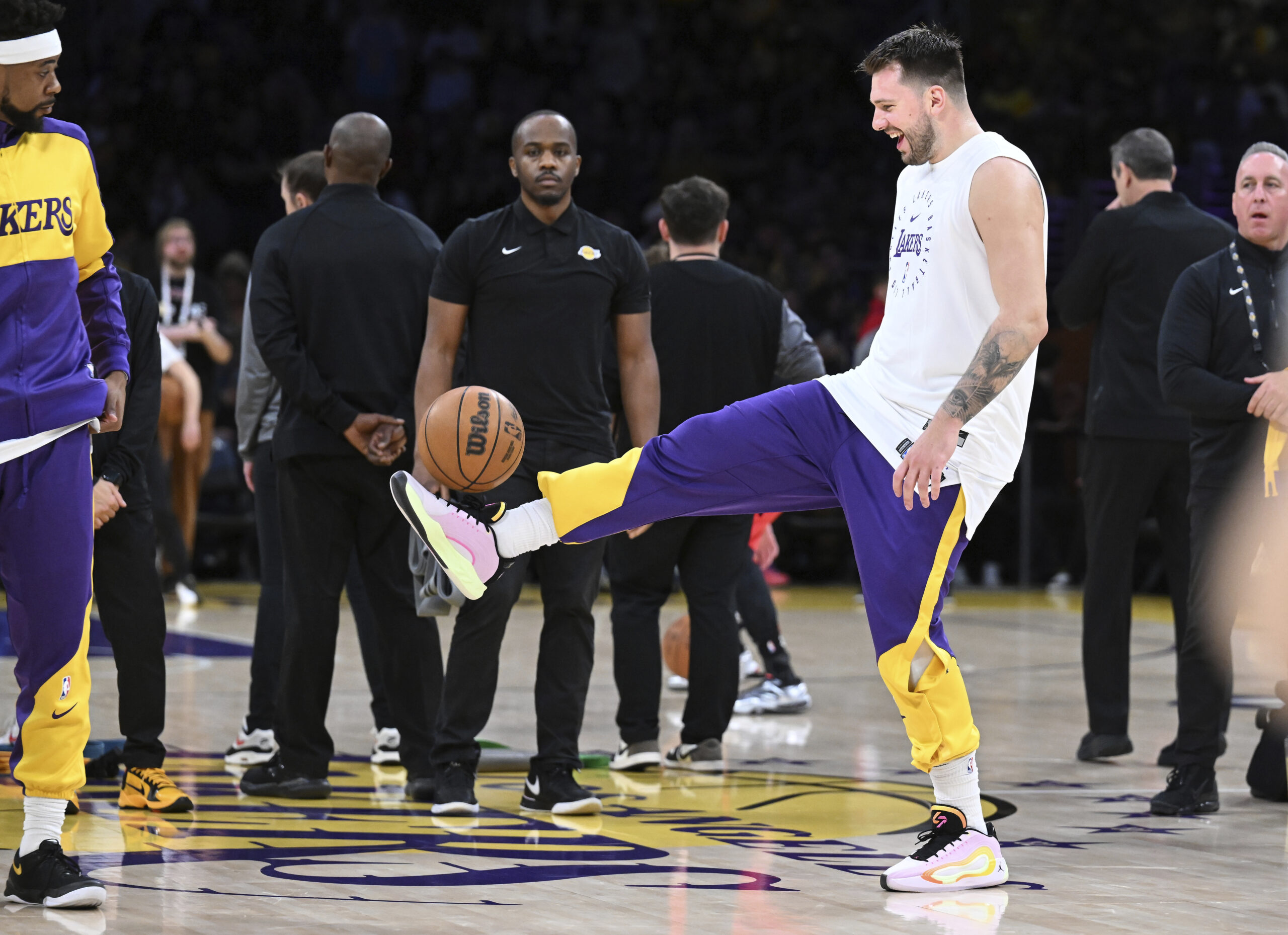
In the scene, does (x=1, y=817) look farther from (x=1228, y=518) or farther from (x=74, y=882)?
(x=1228, y=518)

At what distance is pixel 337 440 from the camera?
5.35m

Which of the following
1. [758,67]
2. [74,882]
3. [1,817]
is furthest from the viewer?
[758,67]

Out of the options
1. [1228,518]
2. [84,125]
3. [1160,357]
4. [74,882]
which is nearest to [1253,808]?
[1228,518]

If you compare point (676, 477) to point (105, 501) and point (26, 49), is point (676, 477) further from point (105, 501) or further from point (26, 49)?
point (26, 49)

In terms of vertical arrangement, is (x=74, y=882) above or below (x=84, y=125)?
below

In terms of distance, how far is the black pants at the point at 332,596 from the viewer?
17.7ft

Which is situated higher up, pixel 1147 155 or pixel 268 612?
pixel 1147 155

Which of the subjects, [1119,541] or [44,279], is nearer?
[44,279]

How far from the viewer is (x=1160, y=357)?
5590 mm

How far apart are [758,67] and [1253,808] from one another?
565 inches

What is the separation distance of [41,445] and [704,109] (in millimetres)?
15079

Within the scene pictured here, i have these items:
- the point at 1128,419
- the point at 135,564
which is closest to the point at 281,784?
the point at 135,564

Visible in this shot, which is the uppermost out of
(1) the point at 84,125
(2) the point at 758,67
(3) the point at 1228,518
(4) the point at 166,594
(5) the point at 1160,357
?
(2) the point at 758,67

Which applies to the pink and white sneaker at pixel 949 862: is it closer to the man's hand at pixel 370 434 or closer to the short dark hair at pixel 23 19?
the man's hand at pixel 370 434
